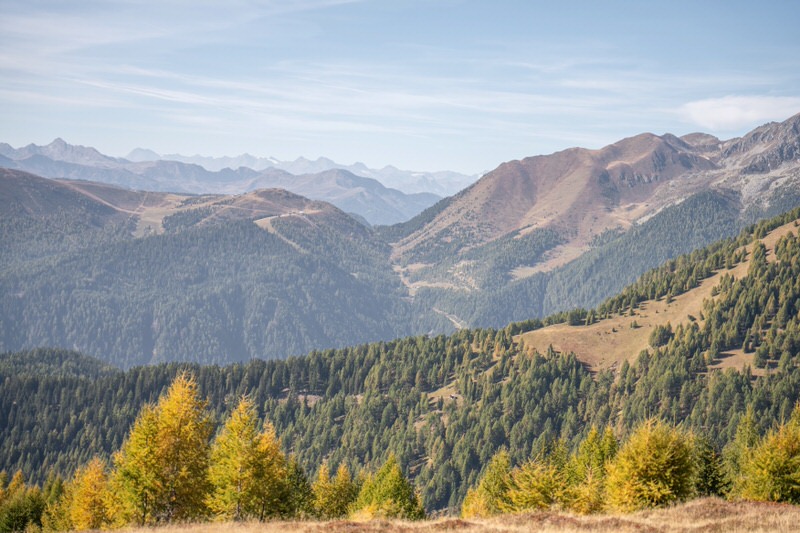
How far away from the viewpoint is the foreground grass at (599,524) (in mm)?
38406

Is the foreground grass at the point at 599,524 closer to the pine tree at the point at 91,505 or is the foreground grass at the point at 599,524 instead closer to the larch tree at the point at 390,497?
the larch tree at the point at 390,497

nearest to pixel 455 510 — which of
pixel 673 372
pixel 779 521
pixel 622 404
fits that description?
pixel 622 404

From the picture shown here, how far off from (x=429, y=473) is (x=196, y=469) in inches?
5046

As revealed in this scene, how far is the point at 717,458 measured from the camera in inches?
3012

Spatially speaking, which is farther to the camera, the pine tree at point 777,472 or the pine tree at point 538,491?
the pine tree at point 777,472

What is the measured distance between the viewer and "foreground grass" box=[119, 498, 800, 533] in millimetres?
38406

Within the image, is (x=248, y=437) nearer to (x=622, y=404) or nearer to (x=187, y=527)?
(x=187, y=527)

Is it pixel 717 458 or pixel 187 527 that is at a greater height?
pixel 187 527

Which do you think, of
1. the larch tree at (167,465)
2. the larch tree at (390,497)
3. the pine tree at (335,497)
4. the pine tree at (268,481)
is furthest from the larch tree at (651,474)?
the pine tree at (335,497)

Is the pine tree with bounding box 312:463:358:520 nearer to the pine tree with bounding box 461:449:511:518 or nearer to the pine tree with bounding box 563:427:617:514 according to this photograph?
the pine tree with bounding box 461:449:511:518

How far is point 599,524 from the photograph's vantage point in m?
40.9

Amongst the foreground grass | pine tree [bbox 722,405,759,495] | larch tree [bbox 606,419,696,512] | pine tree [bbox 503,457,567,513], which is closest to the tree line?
the foreground grass

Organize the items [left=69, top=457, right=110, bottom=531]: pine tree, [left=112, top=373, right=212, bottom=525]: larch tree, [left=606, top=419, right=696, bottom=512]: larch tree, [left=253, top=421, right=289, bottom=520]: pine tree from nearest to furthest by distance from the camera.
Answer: [left=112, top=373, right=212, bottom=525]: larch tree
[left=253, top=421, right=289, bottom=520]: pine tree
[left=606, top=419, right=696, bottom=512]: larch tree
[left=69, top=457, right=110, bottom=531]: pine tree

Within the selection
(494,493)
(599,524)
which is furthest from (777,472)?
(599,524)
